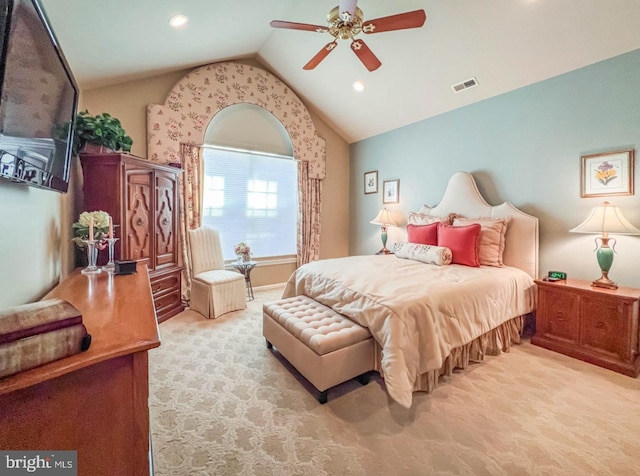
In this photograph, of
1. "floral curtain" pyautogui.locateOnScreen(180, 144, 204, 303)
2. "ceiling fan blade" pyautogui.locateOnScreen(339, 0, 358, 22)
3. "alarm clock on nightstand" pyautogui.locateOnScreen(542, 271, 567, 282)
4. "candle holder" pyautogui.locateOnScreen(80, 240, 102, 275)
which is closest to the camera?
"candle holder" pyautogui.locateOnScreen(80, 240, 102, 275)

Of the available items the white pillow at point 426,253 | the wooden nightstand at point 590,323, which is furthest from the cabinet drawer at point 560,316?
the white pillow at point 426,253

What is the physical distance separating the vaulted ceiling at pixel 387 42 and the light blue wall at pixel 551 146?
175mm

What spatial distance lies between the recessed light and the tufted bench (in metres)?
2.82

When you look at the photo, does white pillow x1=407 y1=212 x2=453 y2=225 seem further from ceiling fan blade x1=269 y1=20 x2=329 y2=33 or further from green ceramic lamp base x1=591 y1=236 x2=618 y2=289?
ceiling fan blade x1=269 y1=20 x2=329 y2=33

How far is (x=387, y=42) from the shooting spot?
132 inches

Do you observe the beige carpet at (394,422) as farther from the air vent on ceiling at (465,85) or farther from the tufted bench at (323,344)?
the air vent on ceiling at (465,85)

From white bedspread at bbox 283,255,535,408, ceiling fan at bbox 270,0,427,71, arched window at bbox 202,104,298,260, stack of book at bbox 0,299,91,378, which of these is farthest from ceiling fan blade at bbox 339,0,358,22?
arched window at bbox 202,104,298,260

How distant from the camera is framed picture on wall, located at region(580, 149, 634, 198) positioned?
257 cm

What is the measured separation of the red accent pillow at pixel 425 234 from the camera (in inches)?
141

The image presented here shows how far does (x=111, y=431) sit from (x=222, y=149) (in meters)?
4.02

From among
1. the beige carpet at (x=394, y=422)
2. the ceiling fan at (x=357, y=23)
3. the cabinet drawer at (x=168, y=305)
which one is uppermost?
the ceiling fan at (x=357, y=23)

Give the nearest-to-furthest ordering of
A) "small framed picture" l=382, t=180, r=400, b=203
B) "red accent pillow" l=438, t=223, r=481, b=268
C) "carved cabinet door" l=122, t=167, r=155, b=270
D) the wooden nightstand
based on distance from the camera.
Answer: the wooden nightstand → "carved cabinet door" l=122, t=167, r=155, b=270 → "red accent pillow" l=438, t=223, r=481, b=268 → "small framed picture" l=382, t=180, r=400, b=203

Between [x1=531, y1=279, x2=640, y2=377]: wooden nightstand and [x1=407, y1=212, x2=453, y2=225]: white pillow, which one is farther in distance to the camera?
[x1=407, y1=212, x2=453, y2=225]: white pillow

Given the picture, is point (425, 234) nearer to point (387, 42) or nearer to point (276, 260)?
point (387, 42)
